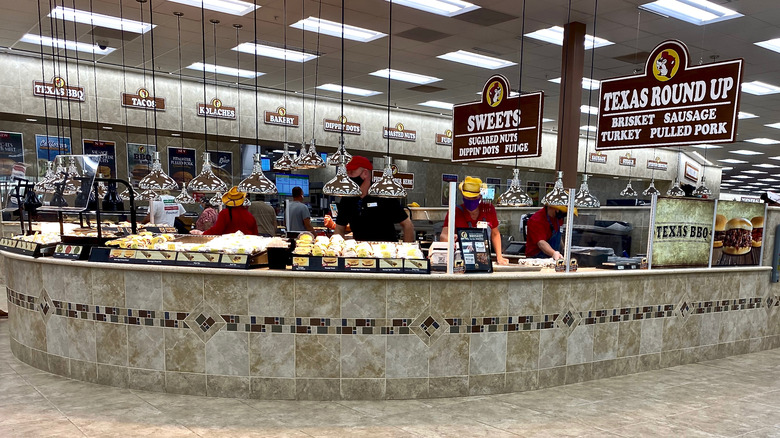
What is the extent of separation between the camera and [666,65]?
5555 mm

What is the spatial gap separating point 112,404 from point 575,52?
6.92 m

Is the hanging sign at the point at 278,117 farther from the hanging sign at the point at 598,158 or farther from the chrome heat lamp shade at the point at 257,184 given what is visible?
the hanging sign at the point at 598,158

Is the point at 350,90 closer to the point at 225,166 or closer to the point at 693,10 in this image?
the point at 225,166

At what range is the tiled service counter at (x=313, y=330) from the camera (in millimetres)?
4273

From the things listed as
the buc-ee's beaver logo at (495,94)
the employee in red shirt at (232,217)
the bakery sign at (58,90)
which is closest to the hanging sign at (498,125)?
the buc-ee's beaver logo at (495,94)

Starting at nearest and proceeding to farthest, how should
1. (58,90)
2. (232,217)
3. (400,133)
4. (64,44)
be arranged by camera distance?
(232,217) → (64,44) → (58,90) → (400,133)

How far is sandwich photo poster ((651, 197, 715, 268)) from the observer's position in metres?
5.28

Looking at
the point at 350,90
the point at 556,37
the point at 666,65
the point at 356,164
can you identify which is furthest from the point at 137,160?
the point at 666,65

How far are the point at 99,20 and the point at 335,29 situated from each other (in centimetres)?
339

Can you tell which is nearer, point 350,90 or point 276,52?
point 276,52

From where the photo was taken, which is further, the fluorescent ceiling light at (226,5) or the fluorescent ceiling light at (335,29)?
the fluorescent ceiling light at (335,29)

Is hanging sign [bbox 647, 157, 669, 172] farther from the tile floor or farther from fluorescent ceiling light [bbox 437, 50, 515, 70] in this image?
the tile floor

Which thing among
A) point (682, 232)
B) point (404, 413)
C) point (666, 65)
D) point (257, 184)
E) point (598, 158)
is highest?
point (666, 65)

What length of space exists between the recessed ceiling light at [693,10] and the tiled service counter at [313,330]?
404cm
